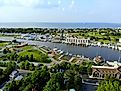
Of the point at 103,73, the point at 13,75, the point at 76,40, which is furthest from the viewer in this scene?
the point at 76,40

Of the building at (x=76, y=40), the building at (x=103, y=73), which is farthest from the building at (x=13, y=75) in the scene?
the building at (x=76, y=40)

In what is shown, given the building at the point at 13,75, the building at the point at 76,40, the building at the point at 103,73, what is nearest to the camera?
the building at the point at 13,75

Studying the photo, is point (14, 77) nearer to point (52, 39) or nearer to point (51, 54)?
point (51, 54)

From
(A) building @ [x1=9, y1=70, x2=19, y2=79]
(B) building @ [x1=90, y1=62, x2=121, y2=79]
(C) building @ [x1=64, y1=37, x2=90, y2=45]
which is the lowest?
(C) building @ [x1=64, y1=37, x2=90, y2=45]

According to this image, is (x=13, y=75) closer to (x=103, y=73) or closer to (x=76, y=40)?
(x=103, y=73)

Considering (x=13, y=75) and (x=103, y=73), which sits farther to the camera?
(x=103, y=73)

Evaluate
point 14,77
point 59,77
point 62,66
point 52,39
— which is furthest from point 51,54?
point 52,39

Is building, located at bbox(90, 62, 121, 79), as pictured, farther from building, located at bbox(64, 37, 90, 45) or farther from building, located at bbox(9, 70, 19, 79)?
building, located at bbox(64, 37, 90, 45)

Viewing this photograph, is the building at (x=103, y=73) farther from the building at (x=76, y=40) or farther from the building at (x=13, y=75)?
the building at (x=76, y=40)

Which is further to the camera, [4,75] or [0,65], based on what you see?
[0,65]

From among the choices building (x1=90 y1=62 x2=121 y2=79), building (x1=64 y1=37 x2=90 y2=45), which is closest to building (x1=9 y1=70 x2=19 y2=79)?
building (x1=90 y1=62 x2=121 y2=79)

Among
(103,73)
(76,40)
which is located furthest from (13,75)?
(76,40)
